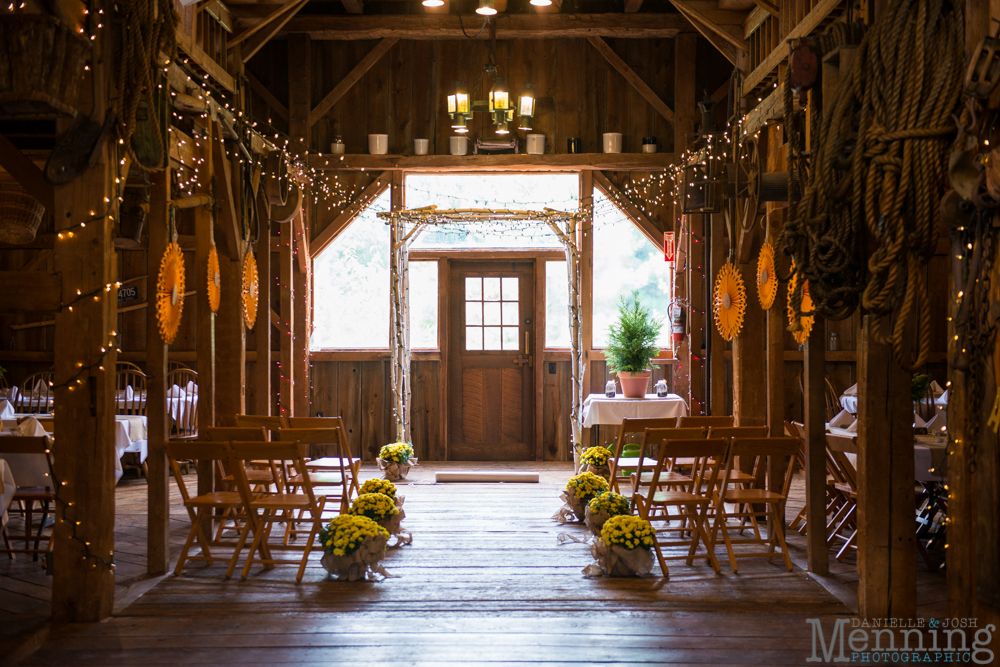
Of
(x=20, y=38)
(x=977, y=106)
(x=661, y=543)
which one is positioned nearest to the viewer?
(x=977, y=106)

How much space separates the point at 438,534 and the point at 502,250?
463cm

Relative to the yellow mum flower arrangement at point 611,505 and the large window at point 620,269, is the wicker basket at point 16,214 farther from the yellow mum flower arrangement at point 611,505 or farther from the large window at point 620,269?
the large window at point 620,269

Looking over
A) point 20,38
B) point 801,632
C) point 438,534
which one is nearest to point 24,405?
point 438,534

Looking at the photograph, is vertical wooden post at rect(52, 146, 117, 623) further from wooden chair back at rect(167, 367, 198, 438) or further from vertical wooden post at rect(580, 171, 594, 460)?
vertical wooden post at rect(580, 171, 594, 460)

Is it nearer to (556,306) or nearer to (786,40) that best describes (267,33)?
(556,306)

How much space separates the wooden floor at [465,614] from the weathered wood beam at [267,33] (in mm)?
4270

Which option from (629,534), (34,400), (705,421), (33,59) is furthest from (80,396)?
(34,400)

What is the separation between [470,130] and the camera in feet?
32.3

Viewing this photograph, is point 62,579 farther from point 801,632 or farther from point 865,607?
point 865,607

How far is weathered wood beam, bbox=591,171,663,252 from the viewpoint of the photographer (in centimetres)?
979

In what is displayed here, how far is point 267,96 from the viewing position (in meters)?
9.56

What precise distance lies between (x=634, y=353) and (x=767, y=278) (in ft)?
9.46

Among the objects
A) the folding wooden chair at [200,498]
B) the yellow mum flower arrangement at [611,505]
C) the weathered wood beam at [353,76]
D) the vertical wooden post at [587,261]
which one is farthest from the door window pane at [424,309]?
the yellow mum flower arrangement at [611,505]

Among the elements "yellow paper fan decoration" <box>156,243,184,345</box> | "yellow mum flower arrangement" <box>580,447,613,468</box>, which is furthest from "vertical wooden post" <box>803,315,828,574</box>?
"yellow paper fan decoration" <box>156,243,184,345</box>
